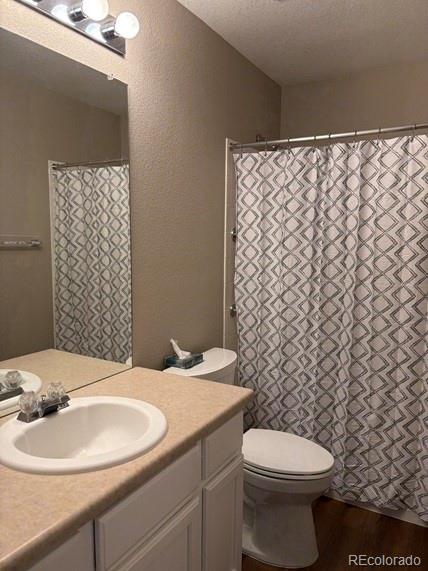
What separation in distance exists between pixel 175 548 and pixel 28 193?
3.66 feet

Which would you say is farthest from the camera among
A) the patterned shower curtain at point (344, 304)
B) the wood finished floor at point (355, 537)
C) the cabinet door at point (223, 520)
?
the patterned shower curtain at point (344, 304)

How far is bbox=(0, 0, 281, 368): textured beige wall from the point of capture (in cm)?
174

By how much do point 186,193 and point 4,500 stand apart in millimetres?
1550

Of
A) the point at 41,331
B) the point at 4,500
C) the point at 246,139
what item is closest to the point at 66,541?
the point at 4,500

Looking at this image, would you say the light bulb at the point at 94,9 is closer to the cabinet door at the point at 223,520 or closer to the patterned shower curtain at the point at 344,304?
the patterned shower curtain at the point at 344,304

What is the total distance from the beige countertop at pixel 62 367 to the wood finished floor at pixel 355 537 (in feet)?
3.62

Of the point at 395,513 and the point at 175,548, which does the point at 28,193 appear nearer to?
the point at 175,548

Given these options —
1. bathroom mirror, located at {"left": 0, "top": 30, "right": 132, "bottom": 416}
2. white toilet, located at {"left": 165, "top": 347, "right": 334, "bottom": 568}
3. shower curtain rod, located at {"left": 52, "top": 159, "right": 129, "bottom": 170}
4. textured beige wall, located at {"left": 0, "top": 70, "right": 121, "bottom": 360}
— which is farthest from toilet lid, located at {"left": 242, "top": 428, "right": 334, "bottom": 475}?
shower curtain rod, located at {"left": 52, "top": 159, "right": 129, "bottom": 170}

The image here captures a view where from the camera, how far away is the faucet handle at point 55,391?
50.8 inches

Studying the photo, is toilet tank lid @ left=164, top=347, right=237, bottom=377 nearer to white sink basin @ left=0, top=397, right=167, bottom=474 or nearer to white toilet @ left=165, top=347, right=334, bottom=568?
white toilet @ left=165, top=347, right=334, bottom=568

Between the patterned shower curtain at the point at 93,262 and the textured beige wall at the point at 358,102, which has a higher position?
the textured beige wall at the point at 358,102

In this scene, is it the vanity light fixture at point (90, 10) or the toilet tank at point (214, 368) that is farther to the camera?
the toilet tank at point (214, 368)

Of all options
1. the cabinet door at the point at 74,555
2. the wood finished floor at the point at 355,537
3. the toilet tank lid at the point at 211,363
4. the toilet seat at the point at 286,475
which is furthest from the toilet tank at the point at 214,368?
the cabinet door at the point at 74,555

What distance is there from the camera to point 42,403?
1.25m
